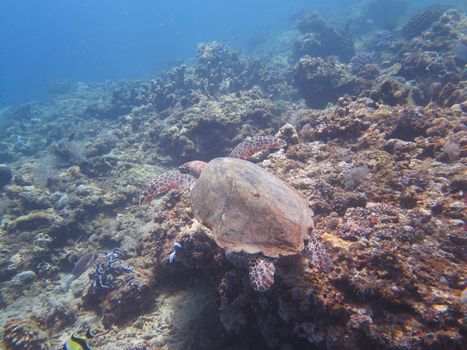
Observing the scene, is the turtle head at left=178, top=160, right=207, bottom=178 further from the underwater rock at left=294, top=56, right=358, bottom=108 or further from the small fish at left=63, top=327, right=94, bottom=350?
the underwater rock at left=294, top=56, right=358, bottom=108

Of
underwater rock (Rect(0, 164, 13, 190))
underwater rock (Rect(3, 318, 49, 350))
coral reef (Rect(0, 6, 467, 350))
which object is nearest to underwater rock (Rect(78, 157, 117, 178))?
coral reef (Rect(0, 6, 467, 350))

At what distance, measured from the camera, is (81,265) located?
308 inches

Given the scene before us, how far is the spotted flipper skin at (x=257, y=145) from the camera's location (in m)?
7.02

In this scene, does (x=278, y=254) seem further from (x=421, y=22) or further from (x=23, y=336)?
(x=421, y=22)

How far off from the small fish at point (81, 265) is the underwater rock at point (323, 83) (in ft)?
38.2

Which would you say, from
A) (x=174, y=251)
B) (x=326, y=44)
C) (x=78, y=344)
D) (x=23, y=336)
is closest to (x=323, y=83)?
(x=174, y=251)

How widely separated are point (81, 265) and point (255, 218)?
6.48m

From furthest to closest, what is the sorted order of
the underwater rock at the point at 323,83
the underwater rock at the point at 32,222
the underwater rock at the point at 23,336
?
the underwater rock at the point at 323,83 < the underwater rock at the point at 32,222 < the underwater rock at the point at 23,336

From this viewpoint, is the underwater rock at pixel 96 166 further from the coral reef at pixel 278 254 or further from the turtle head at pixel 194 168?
the turtle head at pixel 194 168

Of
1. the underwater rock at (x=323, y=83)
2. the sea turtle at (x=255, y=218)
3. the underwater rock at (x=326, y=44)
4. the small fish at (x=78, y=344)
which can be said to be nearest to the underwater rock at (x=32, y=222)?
the small fish at (x=78, y=344)

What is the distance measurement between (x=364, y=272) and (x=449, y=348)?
989 millimetres

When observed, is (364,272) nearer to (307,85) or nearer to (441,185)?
(441,185)

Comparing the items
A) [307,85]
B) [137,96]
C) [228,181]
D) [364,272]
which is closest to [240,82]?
[307,85]

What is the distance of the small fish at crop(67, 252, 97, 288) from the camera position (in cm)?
775
